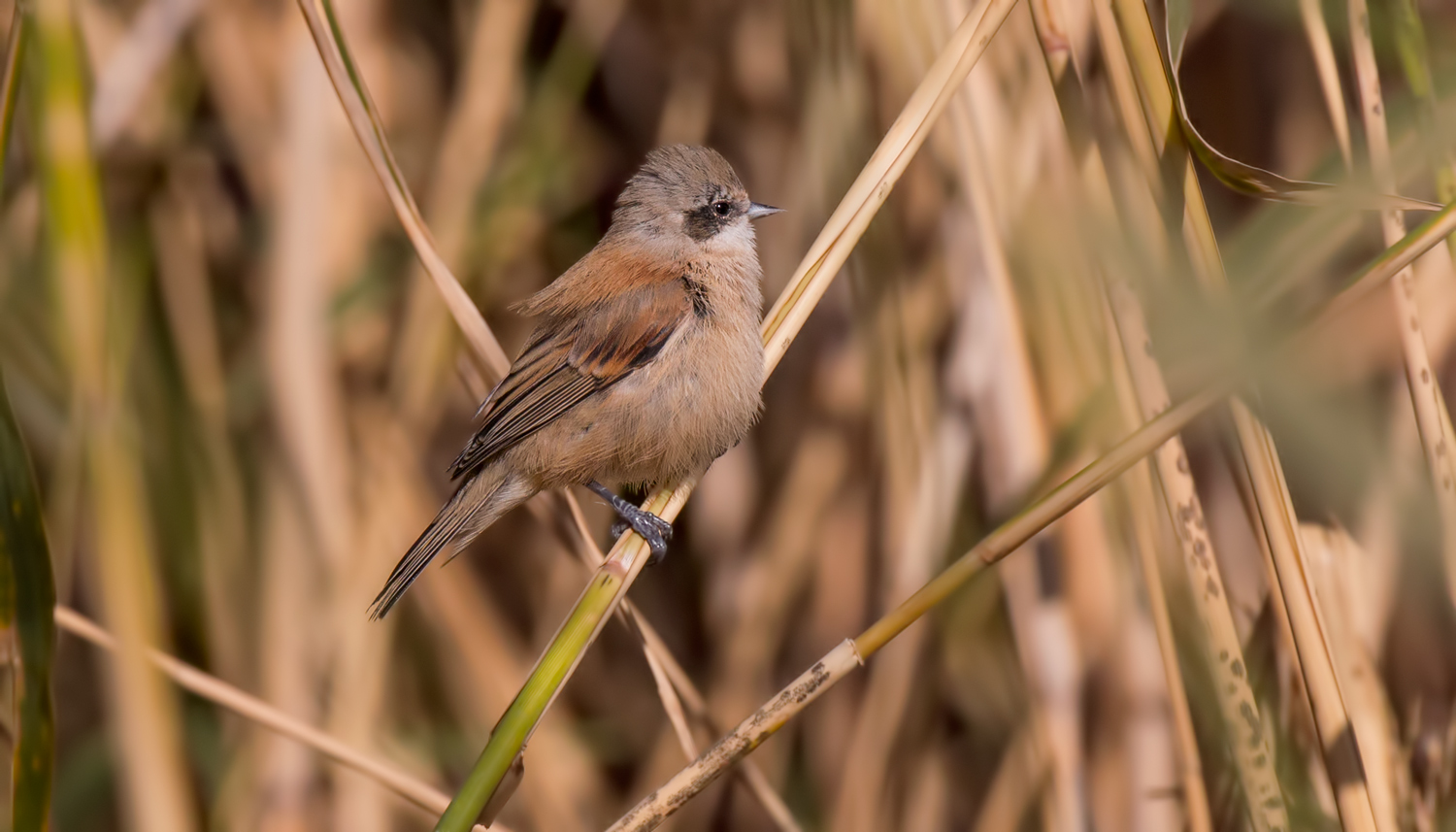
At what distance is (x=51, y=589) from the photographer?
150cm

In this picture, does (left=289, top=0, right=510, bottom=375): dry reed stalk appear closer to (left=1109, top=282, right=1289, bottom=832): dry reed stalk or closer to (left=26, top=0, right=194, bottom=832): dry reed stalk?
(left=26, top=0, right=194, bottom=832): dry reed stalk

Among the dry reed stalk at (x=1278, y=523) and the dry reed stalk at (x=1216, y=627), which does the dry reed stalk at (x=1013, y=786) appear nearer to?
the dry reed stalk at (x=1216, y=627)

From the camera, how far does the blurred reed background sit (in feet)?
5.29

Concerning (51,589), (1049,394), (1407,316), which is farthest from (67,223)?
(1407,316)

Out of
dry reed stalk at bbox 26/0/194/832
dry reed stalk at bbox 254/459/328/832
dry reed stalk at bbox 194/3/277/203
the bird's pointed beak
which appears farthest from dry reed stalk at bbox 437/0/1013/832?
dry reed stalk at bbox 194/3/277/203

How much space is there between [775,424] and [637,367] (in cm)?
67

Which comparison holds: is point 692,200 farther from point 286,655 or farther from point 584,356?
point 286,655

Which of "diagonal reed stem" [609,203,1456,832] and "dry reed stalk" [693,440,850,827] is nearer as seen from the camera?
"diagonal reed stem" [609,203,1456,832]

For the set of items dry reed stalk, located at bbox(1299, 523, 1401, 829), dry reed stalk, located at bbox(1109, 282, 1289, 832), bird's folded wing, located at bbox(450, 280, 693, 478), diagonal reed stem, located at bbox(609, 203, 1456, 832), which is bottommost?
dry reed stalk, located at bbox(1299, 523, 1401, 829)

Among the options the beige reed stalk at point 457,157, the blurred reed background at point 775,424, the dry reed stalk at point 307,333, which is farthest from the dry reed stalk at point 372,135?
the dry reed stalk at point 307,333

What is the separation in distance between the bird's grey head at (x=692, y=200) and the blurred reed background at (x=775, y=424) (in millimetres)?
188

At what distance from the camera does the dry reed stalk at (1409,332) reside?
167cm

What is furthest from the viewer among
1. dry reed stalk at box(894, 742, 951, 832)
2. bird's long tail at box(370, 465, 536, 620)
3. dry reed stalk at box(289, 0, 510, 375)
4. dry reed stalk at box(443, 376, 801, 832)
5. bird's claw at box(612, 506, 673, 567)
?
dry reed stalk at box(894, 742, 951, 832)

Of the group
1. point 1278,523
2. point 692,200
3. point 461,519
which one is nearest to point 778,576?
point 461,519
